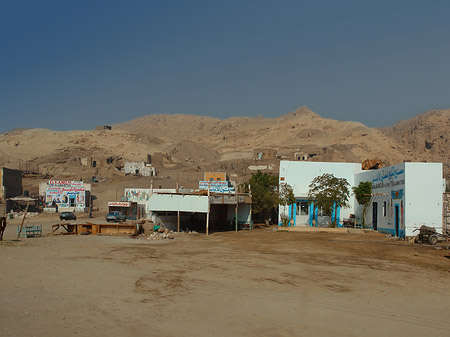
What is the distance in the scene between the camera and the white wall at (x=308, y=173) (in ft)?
112

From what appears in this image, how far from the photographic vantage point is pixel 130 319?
8477 millimetres

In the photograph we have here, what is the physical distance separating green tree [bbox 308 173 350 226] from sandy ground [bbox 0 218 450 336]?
41.3 ft

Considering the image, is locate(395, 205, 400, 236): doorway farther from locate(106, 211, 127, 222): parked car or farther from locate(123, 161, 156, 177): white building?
locate(123, 161, 156, 177): white building

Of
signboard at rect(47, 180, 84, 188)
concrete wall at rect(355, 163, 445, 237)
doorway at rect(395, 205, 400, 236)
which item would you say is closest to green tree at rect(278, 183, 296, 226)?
doorway at rect(395, 205, 400, 236)

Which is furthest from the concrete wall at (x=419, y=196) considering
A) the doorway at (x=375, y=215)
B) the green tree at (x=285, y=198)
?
the green tree at (x=285, y=198)

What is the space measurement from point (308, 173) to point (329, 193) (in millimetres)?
3082

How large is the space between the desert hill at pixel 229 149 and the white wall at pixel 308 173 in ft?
126

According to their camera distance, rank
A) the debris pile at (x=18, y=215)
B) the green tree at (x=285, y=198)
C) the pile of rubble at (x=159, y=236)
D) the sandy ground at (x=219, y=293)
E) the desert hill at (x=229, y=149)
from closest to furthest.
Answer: the sandy ground at (x=219, y=293) → the pile of rubble at (x=159, y=236) → the green tree at (x=285, y=198) → the debris pile at (x=18, y=215) → the desert hill at (x=229, y=149)

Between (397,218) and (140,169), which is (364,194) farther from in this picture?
(140,169)

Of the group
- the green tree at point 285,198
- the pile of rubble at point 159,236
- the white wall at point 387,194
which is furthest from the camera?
the green tree at point 285,198

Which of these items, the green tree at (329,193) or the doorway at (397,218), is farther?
the green tree at (329,193)

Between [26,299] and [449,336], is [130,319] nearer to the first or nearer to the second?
[26,299]

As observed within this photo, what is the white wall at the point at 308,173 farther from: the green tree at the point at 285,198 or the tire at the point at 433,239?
the tire at the point at 433,239

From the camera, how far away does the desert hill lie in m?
86.2
